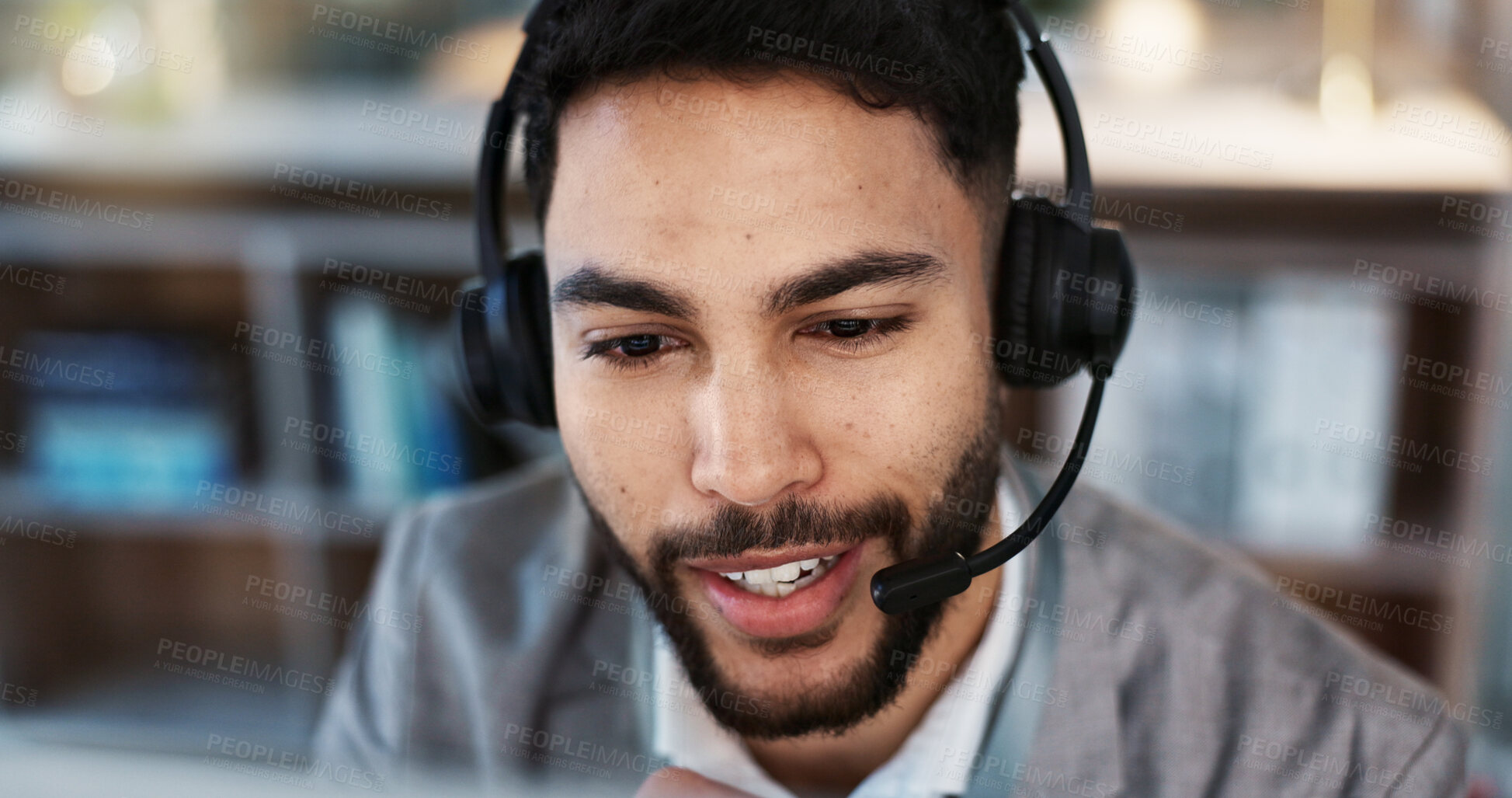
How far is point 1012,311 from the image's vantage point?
2.76 ft

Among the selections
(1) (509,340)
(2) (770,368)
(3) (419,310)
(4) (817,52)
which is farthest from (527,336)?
(3) (419,310)

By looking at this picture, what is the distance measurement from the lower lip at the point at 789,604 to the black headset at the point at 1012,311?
0.11 metres

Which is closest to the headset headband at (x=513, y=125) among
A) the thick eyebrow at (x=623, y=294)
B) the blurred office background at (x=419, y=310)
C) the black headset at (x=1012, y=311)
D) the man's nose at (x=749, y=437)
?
the black headset at (x=1012, y=311)

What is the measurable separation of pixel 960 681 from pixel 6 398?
1.90m

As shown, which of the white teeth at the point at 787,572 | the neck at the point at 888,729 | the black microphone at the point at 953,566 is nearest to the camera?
the black microphone at the point at 953,566

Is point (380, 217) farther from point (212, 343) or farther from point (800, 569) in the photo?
point (800, 569)

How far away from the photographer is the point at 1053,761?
0.87 metres

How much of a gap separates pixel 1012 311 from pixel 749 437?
268 millimetres

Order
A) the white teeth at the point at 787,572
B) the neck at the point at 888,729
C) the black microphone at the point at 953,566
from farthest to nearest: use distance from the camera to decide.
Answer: the neck at the point at 888,729, the white teeth at the point at 787,572, the black microphone at the point at 953,566

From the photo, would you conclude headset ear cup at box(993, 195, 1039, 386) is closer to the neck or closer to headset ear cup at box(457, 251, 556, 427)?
the neck

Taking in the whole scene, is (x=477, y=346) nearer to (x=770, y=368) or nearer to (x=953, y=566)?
(x=770, y=368)

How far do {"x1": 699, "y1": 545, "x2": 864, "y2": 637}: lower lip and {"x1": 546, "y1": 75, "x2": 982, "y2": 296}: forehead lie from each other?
264 millimetres

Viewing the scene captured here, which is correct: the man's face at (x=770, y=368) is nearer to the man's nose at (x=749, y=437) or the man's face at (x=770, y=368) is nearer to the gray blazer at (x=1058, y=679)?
the man's nose at (x=749, y=437)

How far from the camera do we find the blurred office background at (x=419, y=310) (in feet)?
4.77
